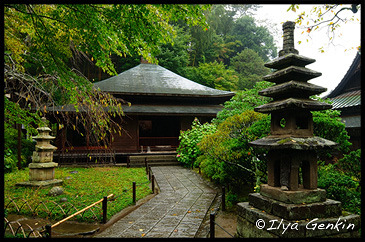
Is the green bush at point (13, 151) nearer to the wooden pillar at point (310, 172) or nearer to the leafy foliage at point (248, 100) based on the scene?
the leafy foliage at point (248, 100)

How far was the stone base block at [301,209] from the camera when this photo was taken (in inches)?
182

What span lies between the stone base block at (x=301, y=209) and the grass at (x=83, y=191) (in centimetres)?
442

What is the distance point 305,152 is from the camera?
201 inches

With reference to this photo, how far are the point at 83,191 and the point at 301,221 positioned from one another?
806cm

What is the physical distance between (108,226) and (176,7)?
563 centimetres

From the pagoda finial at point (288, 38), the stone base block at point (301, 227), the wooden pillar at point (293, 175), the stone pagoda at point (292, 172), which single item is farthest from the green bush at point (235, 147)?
the pagoda finial at point (288, 38)

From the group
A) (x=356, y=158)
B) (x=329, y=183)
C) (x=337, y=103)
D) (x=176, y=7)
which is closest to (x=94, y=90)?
(x=176, y=7)

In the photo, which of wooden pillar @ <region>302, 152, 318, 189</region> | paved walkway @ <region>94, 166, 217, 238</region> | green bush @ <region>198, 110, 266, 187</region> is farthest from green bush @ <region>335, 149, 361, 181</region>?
paved walkway @ <region>94, 166, 217, 238</region>

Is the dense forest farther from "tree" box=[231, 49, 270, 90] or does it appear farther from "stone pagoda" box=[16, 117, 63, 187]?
"stone pagoda" box=[16, 117, 63, 187]

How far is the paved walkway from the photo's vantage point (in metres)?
5.83

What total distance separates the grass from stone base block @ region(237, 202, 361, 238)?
4144mm

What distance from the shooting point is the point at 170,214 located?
7145mm

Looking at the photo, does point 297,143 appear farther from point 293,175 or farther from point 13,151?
point 13,151

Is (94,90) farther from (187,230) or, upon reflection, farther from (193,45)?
(193,45)
